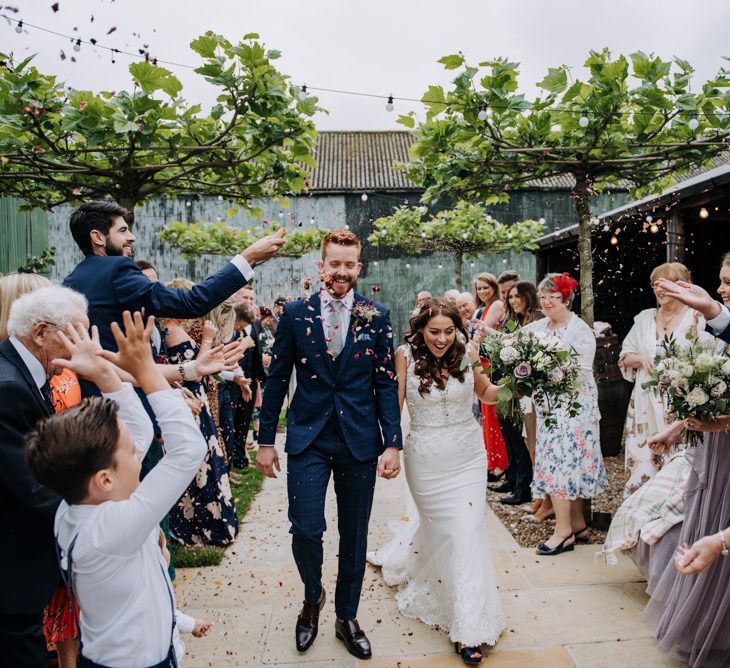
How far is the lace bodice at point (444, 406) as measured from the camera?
3727 mm

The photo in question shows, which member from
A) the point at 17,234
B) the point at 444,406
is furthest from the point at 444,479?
the point at 17,234

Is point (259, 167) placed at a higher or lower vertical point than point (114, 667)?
higher

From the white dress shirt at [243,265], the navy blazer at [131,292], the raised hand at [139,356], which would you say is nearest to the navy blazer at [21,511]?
the raised hand at [139,356]

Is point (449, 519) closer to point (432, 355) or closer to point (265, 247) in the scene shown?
point (432, 355)

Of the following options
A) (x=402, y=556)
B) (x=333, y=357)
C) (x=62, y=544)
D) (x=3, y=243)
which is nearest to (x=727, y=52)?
(x=333, y=357)

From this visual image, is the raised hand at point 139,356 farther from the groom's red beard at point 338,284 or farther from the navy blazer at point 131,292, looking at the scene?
the groom's red beard at point 338,284

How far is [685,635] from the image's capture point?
117 inches

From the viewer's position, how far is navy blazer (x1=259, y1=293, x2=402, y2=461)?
328cm

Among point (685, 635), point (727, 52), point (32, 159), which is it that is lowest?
point (685, 635)

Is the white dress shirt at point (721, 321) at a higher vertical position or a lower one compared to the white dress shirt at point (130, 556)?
higher

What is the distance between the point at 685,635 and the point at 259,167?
189 inches

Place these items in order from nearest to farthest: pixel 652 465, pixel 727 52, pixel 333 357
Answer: pixel 333 357 < pixel 727 52 < pixel 652 465

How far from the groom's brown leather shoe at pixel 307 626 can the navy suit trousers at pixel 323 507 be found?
0.21 ft

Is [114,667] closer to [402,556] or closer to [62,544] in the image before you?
[62,544]
